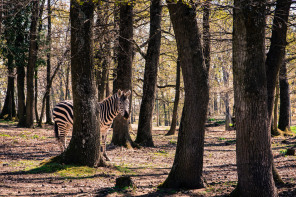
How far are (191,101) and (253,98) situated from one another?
5.21ft

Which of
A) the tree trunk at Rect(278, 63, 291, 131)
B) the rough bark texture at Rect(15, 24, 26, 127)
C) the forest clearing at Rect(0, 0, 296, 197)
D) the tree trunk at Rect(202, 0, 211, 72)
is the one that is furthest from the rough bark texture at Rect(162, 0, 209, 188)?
the rough bark texture at Rect(15, 24, 26, 127)

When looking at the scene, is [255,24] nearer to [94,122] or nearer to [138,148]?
[94,122]

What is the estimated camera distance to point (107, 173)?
859 centimetres

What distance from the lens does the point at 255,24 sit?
5.44m

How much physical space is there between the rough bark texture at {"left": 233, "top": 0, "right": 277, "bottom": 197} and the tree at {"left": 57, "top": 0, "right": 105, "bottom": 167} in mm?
4523

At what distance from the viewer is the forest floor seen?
6594 millimetres

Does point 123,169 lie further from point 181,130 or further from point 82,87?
point 181,130

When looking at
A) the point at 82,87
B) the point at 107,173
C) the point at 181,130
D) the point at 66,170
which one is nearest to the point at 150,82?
the point at 82,87

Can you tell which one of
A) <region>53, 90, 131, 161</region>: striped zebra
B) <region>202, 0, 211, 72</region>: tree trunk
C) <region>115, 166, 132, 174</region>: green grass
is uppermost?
<region>202, 0, 211, 72</region>: tree trunk

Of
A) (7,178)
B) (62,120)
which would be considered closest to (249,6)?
(7,178)

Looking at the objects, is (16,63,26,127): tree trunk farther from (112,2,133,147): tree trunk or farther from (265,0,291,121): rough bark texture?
(265,0,291,121): rough bark texture

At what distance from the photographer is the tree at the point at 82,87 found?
839cm

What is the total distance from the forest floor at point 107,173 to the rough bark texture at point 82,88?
0.45 m

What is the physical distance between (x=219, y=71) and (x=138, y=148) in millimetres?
25310
